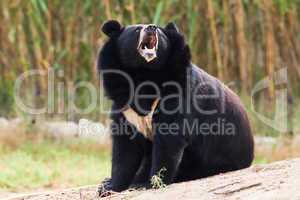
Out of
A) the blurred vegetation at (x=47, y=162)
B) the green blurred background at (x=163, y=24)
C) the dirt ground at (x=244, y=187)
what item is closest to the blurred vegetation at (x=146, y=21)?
the green blurred background at (x=163, y=24)

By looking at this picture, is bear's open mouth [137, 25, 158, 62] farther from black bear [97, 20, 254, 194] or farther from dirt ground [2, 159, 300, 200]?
dirt ground [2, 159, 300, 200]

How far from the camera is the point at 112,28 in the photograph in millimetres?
4770

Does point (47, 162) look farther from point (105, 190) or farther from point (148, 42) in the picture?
point (148, 42)

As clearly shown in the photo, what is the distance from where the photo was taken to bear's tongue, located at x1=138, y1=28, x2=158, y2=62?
4547 millimetres

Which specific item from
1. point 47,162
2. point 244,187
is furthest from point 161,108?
point 47,162

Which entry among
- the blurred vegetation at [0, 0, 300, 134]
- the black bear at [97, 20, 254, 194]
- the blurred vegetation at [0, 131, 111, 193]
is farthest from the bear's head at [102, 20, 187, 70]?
the blurred vegetation at [0, 0, 300, 134]

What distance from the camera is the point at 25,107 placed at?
910 centimetres

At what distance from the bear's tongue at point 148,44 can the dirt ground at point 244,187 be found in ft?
2.56

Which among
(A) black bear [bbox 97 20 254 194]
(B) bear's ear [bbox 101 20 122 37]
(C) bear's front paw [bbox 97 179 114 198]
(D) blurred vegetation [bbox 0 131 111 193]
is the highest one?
(B) bear's ear [bbox 101 20 122 37]

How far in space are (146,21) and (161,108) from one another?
5.07 m

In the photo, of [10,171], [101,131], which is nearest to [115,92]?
[10,171]

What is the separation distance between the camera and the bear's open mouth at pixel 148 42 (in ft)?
14.9

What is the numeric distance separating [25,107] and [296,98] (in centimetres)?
355

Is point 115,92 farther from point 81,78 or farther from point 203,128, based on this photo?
point 81,78
